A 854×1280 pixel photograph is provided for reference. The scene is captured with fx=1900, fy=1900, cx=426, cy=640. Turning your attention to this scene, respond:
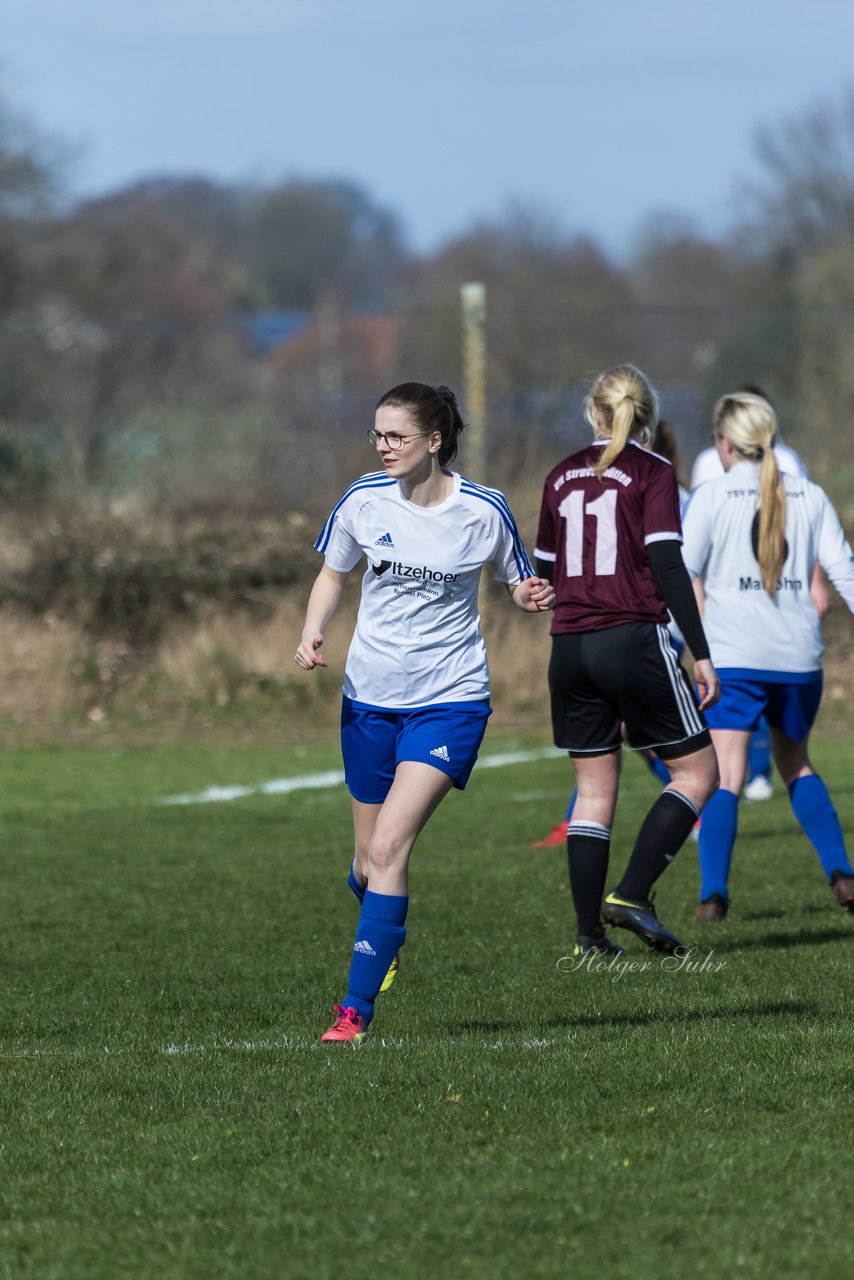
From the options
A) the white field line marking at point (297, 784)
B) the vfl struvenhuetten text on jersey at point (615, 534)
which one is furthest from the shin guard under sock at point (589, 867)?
the white field line marking at point (297, 784)

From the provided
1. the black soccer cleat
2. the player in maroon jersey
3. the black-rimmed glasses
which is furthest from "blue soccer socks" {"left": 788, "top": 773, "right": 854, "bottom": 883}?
the black-rimmed glasses

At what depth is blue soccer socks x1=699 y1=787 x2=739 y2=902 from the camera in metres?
7.84

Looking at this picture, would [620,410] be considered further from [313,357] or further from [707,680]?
[313,357]

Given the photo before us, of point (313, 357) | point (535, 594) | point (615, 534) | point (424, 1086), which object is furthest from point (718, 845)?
point (313, 357)

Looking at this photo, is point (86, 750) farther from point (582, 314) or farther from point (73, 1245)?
point (73, 1245)

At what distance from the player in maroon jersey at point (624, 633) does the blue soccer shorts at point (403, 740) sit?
3.26 ft

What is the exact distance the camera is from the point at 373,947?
17.9ft

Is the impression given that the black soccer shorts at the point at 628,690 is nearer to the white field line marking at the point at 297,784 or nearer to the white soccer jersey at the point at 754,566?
the white soccer jersey at the point at 754,566

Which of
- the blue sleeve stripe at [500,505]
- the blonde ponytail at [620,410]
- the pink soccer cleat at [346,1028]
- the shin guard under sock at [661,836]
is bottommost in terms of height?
the pink soccer cleat at [346,1028]

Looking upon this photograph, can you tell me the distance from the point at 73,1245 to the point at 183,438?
15903 millimetres

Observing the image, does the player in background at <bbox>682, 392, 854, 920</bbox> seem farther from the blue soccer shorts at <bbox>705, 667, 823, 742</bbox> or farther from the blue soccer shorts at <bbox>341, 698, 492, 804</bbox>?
the blue soccer shorts at <bbox>341, 698, 492, 804</bbox>

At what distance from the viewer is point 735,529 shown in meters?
7.70

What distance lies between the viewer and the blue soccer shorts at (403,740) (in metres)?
5.51

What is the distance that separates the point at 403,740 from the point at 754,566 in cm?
263
